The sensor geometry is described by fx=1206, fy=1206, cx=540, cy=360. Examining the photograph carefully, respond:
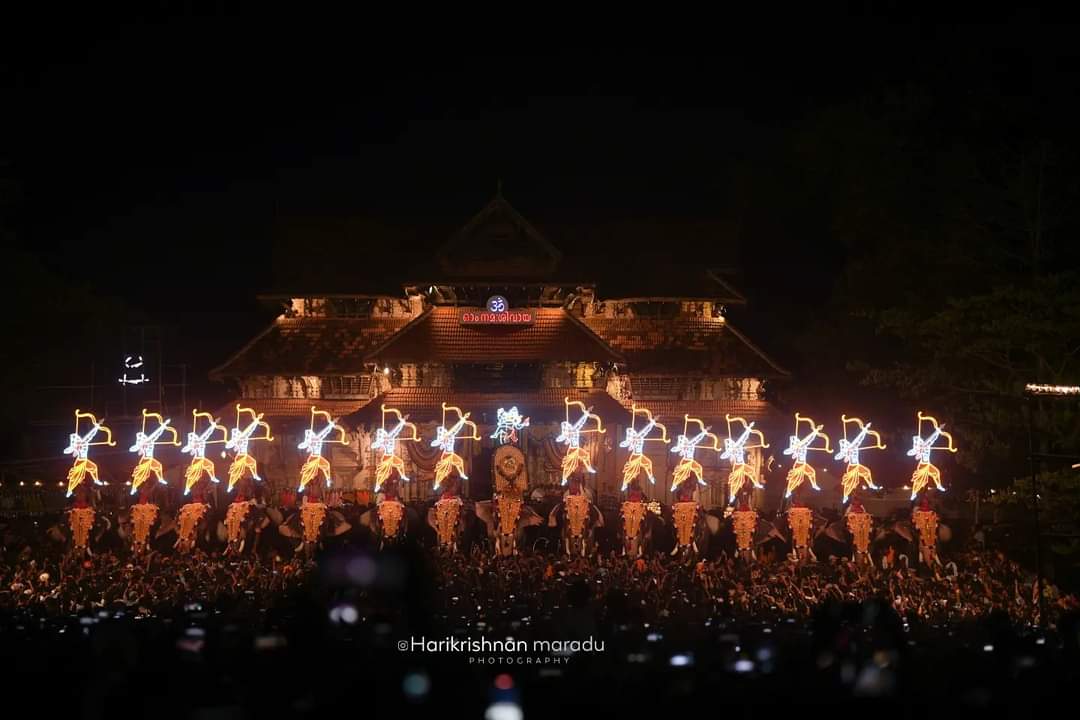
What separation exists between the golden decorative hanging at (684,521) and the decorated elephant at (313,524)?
687 cm

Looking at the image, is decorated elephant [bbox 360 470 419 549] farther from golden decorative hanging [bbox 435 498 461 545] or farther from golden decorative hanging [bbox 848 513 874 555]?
golden decorative hanging [bbox 848 513 874 555]

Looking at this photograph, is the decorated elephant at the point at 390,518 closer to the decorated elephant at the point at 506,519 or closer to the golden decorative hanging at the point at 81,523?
the decorated elephant at the point at 506,519

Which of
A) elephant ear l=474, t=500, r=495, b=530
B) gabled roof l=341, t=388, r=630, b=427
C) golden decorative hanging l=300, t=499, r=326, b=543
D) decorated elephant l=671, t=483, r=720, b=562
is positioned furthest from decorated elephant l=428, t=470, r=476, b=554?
gabled roof l=341, t=388, r=630, b=427

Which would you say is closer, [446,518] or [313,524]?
[313,524]

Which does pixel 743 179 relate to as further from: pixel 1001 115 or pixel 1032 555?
pixel 1032 555

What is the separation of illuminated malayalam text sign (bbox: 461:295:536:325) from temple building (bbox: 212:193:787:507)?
0.04 meters

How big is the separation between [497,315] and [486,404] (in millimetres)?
2941

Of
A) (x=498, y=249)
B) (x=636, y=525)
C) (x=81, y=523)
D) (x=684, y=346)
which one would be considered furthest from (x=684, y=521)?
(x=498, y=249)

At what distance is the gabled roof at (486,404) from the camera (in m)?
33.4

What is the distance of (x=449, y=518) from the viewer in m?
25.3

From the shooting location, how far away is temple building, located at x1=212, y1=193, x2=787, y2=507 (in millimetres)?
34156

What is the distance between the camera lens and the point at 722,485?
34.0 meters

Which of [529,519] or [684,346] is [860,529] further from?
[684,346]

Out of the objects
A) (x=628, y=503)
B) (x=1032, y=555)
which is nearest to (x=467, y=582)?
(x=628, y=503)
